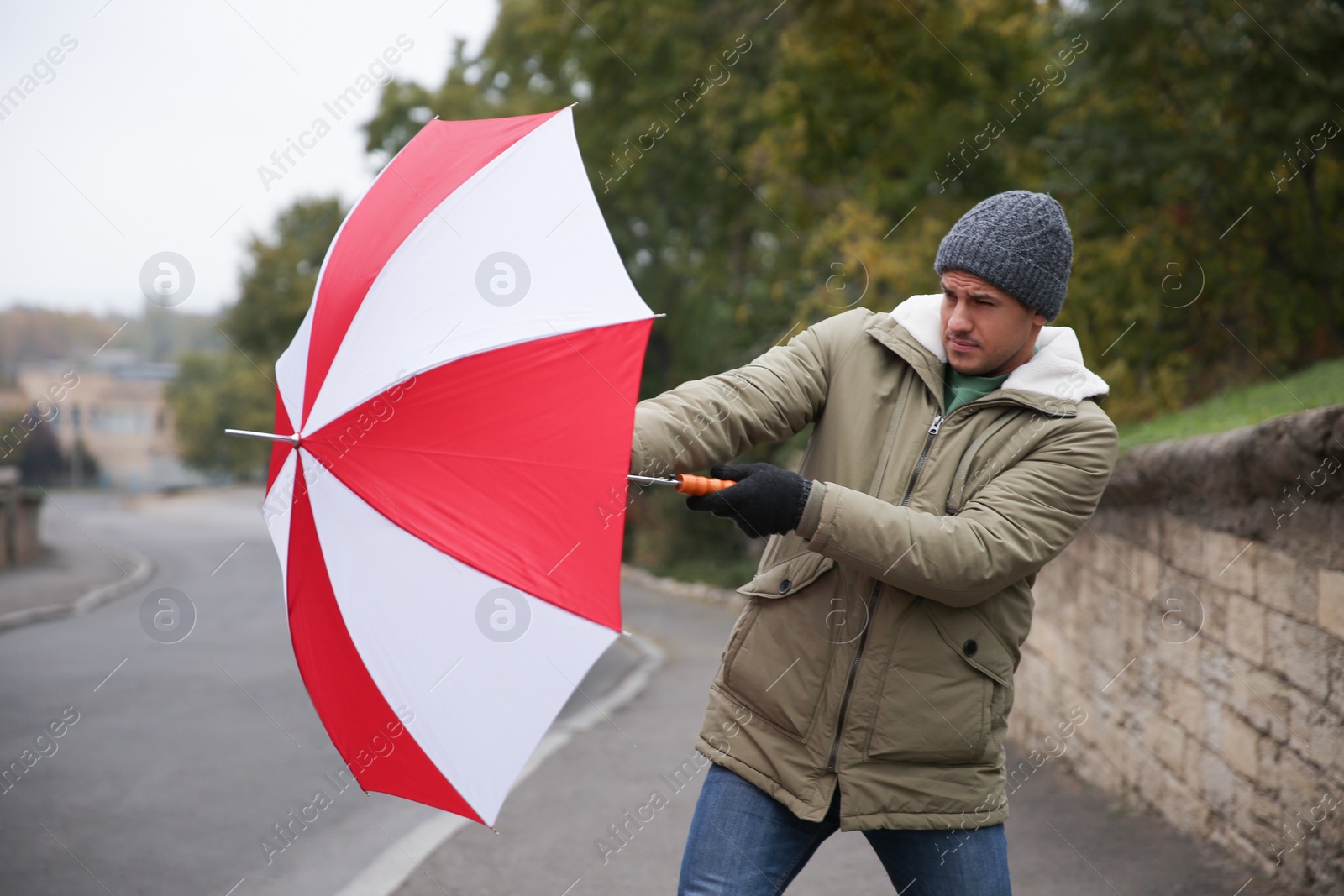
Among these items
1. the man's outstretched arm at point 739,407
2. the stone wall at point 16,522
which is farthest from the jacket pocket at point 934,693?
the stone wall at point 16,522

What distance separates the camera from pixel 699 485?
2.22 m

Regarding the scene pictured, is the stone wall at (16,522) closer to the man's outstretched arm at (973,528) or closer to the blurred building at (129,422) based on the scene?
the man's outstretched arm at (973,528)

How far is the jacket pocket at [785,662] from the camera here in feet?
7.61

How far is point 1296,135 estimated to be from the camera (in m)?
8.44

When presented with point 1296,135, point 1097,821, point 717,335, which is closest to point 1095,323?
point 1296,135

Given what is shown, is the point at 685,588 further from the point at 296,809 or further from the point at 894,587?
the point at 894,587

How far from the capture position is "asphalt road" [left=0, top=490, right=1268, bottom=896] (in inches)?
196

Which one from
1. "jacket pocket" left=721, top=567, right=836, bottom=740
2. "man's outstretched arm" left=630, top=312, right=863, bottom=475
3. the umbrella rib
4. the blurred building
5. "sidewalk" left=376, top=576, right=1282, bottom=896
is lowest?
"sidewalk" left=376, top=576, right=1282, bottom=896

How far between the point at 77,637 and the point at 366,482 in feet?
37.8

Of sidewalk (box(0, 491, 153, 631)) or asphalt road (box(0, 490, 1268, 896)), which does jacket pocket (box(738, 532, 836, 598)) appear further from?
sidewalk (box(0, 491, 153, 631))

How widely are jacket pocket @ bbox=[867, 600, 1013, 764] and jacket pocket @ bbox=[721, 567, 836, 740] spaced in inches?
5.4

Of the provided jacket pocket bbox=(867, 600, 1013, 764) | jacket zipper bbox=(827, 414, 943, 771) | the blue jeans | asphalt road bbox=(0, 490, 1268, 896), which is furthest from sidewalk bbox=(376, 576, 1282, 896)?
jacket zipper bbox=(827, 414, 943, 771)

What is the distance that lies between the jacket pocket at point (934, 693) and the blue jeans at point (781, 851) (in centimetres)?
17

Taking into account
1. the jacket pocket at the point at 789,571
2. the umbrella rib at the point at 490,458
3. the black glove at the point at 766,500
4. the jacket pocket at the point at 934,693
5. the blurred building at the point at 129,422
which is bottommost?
the jacket pocket at the point at 934,693
